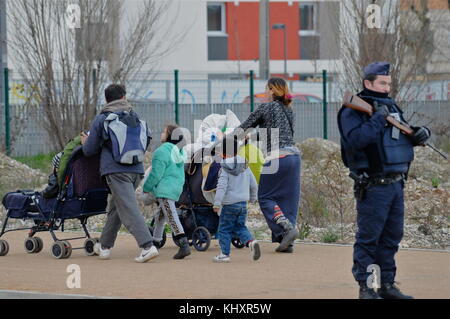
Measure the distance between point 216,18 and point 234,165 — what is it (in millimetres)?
44129

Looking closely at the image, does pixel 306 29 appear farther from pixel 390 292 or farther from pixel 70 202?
pixel 390 292

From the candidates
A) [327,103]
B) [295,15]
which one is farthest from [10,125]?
[295,15]

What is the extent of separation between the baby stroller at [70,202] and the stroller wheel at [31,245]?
0.68 feet

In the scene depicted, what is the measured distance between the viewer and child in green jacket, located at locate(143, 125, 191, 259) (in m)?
12.0

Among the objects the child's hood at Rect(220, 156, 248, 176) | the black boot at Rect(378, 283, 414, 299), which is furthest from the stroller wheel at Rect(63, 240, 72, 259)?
the black boot at Rect(378, 283, 414, 299)

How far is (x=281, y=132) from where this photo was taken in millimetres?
12219

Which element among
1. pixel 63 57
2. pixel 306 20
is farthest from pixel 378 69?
pixel 306 20

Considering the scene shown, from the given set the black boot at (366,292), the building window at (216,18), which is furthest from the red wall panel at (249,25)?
the black boot at (366,292)

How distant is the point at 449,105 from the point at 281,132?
1654 cm

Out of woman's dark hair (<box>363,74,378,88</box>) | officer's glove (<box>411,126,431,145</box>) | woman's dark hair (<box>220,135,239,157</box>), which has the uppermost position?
woman's dark hair (<box>363,74,378,88</box>)

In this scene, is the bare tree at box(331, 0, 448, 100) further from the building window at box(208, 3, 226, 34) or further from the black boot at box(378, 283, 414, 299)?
the building window at box(208, 3, 226, 34)

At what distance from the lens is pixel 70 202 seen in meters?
12.1

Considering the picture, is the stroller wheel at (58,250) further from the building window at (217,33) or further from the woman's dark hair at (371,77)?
the building window at (217,33)
